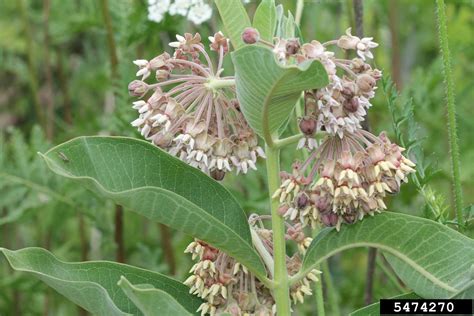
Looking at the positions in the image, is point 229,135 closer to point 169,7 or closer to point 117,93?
point 169,7

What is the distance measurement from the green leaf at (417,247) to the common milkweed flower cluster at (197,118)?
22cm

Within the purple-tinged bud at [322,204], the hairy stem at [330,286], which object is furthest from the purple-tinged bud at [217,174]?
the hairy stem at [330,286]

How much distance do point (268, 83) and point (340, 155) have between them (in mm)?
216

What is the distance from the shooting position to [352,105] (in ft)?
5.01

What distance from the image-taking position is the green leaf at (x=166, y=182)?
156 cm

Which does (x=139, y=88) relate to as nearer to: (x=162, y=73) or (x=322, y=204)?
(x=162, y=73)

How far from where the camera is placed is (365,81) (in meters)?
1.55

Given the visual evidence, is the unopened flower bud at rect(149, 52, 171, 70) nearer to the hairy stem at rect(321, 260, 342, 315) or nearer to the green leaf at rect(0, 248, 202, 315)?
the green leaf at rect(0, 248, 202, 315)

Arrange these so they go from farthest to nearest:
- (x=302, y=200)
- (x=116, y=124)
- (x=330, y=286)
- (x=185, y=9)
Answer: (x=116, y=124) < (x=185, y=9) < (x=330, y=286) < (x=302, y=200)

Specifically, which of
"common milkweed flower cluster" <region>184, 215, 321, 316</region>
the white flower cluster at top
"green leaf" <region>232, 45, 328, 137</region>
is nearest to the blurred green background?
the white flower cluster at top

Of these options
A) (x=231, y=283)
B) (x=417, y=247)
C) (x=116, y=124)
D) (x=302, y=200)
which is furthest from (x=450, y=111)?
(x=116, y=124)

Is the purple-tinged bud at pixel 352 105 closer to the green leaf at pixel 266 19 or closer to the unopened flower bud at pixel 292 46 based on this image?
the unopened flower bud at pixel 292 46

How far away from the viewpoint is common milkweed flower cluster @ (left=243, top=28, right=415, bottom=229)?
152 cm

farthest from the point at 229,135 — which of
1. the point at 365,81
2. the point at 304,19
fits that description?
the point at 304,19
